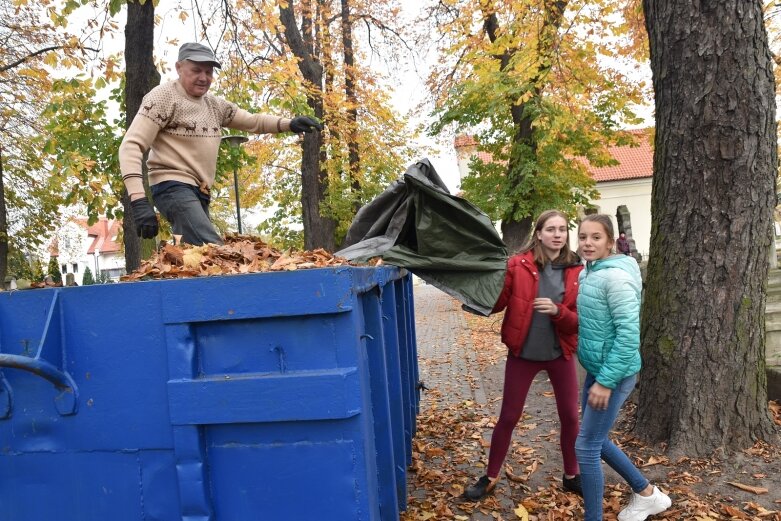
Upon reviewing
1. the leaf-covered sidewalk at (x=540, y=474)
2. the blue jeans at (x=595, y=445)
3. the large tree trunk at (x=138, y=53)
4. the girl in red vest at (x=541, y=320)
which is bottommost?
the leaf-covered sidewalk at (x=540, y=474)

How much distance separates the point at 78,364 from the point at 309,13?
14.7 meters

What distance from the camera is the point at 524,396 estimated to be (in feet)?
12.0

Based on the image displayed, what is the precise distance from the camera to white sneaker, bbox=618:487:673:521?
3.33 metres

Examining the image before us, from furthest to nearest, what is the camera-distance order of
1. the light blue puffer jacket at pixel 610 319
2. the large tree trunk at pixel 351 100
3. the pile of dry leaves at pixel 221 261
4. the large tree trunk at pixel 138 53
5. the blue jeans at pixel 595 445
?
the large tree trunk at pixel 351 100, the large tree trunk at pixel 138 53, the blue jeans at pixel 595 445, the light blue puffer jacket at pixel 610 319, the pile of dry leaves at pixel 221 261

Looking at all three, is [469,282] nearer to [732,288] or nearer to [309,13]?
[732,288]

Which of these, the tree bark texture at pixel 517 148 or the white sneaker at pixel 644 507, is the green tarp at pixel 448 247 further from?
the tree bark texture at pixel 517 148

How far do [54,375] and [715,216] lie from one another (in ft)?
12.6

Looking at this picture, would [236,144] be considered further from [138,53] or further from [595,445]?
[595,445]

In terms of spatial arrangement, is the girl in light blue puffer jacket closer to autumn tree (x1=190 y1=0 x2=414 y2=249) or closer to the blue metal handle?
the blue metal handle

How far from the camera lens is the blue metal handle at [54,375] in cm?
188

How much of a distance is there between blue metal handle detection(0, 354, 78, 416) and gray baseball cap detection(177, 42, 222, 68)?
2.29 metres

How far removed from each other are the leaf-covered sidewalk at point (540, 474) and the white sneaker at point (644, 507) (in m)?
0.09

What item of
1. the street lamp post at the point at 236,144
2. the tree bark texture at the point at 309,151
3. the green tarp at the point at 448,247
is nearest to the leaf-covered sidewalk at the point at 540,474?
the green tarp at the point at 448,247

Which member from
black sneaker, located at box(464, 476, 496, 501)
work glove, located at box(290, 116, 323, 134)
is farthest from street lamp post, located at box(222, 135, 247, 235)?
black sneaker, located at box(464, 476, 496, 501)
